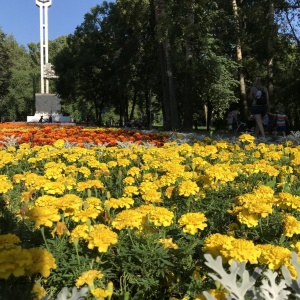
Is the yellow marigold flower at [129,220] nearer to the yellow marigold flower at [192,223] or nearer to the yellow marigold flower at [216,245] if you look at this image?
the yellow marigold flower at [192,223]

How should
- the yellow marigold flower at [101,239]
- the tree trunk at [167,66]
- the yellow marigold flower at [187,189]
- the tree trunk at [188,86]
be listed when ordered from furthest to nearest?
the tree trunk at [188,86] → the tree trunk at [167,66] → the yellow marigold flower at [187,189] → the yellow marigold flower at [101,239]

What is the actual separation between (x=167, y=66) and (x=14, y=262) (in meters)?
14.0

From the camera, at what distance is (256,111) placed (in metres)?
8.73

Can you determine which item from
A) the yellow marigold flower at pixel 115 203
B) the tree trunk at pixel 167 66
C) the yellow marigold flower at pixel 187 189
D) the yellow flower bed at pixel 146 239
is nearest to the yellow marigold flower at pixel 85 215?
the yellow flower bed at pixel 146 239

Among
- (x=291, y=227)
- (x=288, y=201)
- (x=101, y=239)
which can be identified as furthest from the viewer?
(x=288, y=201)

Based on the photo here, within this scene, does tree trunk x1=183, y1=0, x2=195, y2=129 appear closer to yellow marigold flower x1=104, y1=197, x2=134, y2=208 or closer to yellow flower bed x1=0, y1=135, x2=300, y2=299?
yellow flower bed x1=0, y1=135, x2=300, y2=299

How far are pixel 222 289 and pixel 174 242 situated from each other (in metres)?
0.77

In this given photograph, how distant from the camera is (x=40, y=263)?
Result: 64.4 inches

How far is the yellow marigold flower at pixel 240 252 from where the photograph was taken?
1664mm

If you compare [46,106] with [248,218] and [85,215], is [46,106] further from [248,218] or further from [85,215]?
[248,218]

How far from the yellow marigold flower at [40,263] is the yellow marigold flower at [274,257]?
0.88 m

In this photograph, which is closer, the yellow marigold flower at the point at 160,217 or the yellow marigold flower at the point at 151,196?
the yellow marigold flower at the point at 160,217

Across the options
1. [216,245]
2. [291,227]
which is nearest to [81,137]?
[291,227]

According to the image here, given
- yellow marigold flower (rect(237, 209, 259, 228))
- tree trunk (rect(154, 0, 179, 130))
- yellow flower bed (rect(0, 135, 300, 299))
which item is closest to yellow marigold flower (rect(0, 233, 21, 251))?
yellow flower bed (rect(0, 135, 300, 299))
